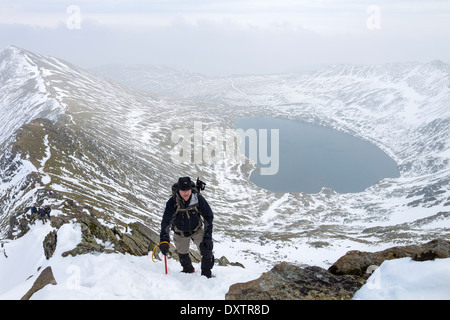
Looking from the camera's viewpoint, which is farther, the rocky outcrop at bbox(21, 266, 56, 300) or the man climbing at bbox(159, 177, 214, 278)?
the man climbing at bbox(159, 177, 214, 278)

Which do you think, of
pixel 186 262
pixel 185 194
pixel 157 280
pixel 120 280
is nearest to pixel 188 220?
pixel 185 194

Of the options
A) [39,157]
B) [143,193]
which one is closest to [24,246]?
[39,157]

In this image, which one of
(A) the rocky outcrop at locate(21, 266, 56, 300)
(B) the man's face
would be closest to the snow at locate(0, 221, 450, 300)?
(A) the rocky outcrop at locate(21, 266, 56, 300)

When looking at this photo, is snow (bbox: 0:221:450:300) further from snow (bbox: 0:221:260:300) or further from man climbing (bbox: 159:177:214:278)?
man climbing (bbox: 159:177:214:278)

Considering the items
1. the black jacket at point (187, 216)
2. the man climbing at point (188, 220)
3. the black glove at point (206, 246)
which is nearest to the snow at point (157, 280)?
the black glove at point (206, 246)

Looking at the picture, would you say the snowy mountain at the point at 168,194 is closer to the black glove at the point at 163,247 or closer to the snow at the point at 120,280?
the snow at the point at 120,280

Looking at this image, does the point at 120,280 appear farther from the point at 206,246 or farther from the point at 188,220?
the point at 206,246
